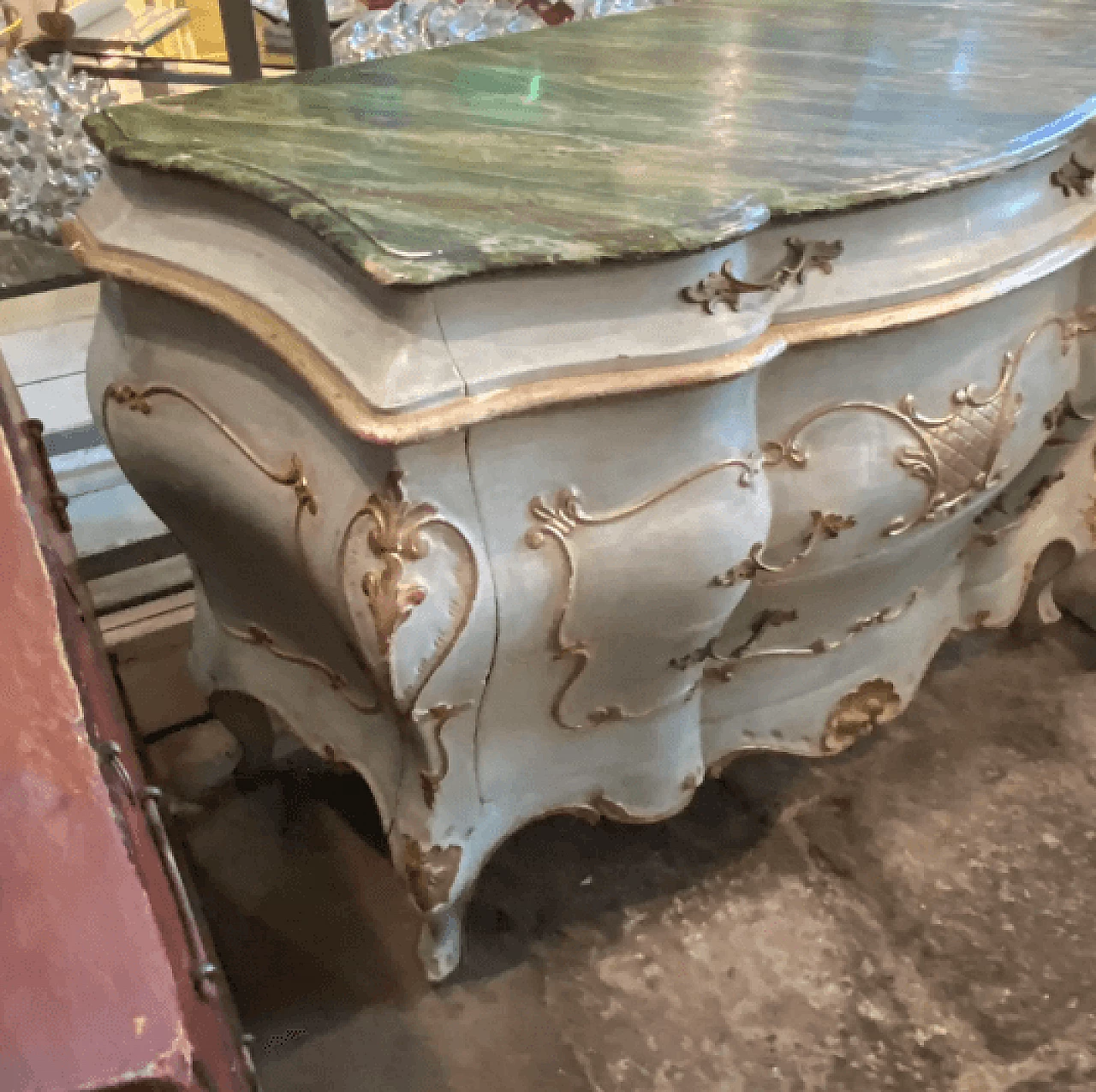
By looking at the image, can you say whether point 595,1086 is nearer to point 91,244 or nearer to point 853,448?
point 853,448

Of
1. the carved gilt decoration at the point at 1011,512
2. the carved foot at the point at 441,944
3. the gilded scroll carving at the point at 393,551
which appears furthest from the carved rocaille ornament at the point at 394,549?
the carved gilt decoration at the point at 1011,512

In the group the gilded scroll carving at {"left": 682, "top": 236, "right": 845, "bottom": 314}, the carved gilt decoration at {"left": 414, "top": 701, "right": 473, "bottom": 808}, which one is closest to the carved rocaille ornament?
the carved gilt decoration at {"left": 414, "top": 701, "right": 473, "bottom": 808}

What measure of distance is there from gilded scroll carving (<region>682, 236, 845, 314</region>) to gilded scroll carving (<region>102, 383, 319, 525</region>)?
261mm

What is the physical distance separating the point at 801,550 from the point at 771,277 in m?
0.21

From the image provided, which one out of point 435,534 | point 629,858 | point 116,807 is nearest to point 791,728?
point 629,858

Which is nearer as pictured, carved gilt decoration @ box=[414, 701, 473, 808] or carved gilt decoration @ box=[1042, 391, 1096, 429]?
carved gilt decoration @ box=[414, 701, 473, 808]

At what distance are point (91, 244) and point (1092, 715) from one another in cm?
117

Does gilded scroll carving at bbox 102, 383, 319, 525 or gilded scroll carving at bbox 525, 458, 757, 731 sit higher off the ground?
gilded scroll carving at bbox 102, 383, 319, 525

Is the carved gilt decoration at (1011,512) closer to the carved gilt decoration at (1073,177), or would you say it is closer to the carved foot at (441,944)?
the carved gilt decoration at (1073,177)

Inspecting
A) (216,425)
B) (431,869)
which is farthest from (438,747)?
(216,425)

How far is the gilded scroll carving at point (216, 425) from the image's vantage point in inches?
26.7

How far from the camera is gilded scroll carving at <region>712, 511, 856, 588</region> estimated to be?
73 cm

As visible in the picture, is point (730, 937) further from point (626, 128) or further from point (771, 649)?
point (626, 128)

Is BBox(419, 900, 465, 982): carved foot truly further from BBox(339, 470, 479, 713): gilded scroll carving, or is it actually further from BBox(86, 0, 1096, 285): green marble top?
BBox(86, 0, 1096, 285): green marble top
